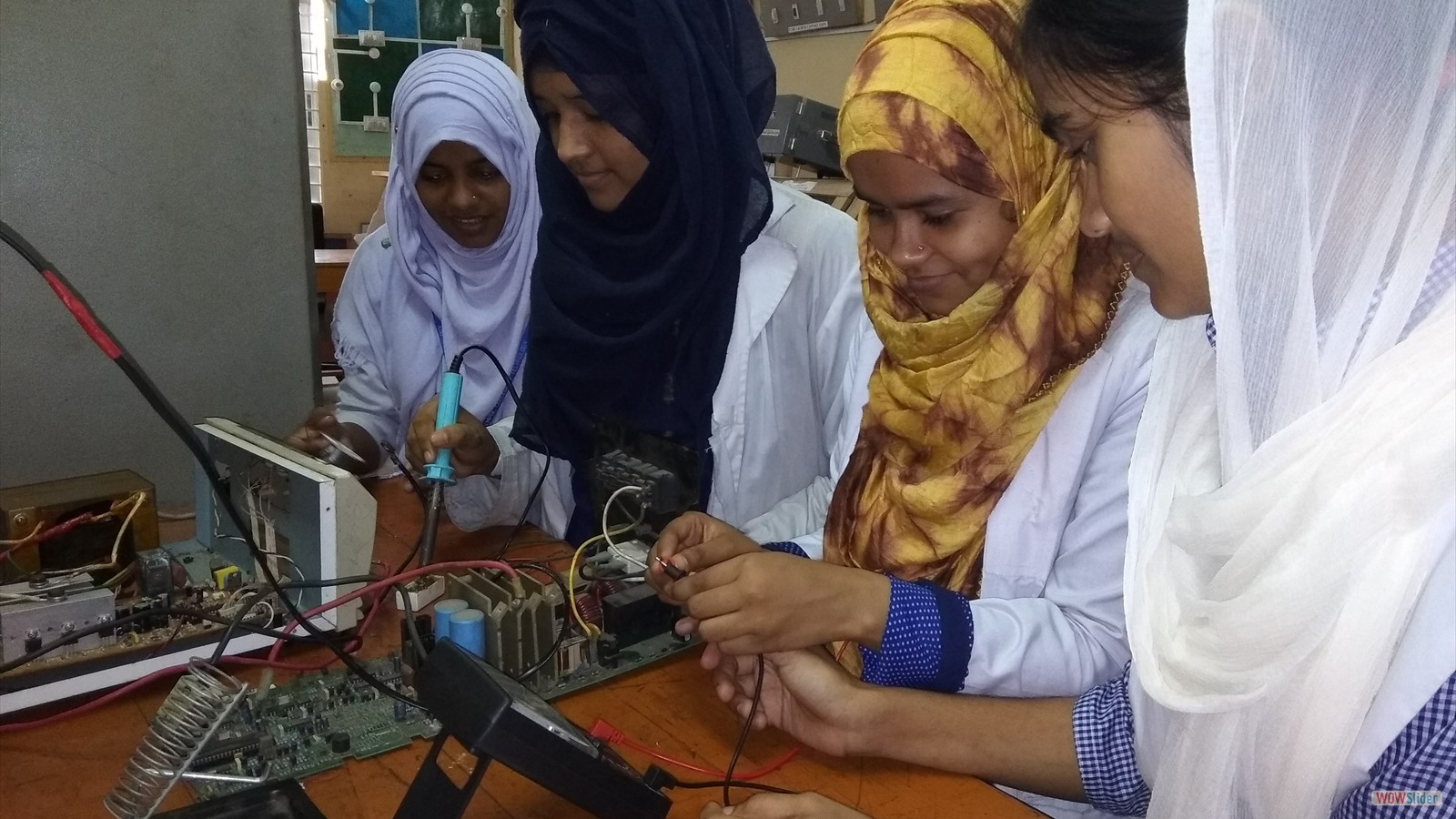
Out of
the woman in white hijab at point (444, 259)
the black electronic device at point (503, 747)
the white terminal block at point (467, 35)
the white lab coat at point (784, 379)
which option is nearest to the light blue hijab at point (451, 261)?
the woman in white hijab at point (444, 259)

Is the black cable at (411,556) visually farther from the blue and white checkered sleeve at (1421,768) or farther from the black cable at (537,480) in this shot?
the blue and white checkered sleeve at (1421,768)

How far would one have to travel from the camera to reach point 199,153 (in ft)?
5.27

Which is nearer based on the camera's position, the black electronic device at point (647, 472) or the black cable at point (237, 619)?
the black cable at point (237, 619)

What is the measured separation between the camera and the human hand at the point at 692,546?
3.17 ft

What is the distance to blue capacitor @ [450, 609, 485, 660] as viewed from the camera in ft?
2.97

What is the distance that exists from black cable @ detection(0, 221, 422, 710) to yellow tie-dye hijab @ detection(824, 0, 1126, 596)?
1.91 feet

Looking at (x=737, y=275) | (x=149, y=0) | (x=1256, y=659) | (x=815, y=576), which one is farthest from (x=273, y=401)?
(x=1256, y=659)

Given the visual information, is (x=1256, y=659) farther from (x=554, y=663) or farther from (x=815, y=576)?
(x=554, y=663)

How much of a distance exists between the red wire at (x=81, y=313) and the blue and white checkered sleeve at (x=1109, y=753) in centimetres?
92

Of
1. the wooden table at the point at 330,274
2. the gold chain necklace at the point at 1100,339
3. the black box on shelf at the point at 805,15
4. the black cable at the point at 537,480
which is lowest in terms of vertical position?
the wooden table at the point at 330,274

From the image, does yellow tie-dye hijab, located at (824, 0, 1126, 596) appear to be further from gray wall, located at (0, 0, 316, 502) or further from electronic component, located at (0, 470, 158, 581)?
gray wall, located at (0, 0, 316, 502)

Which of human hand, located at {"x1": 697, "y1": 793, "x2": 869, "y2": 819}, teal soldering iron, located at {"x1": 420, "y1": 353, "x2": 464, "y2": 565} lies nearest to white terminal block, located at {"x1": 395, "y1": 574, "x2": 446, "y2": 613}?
teal soldering iron, located at {"x1": 420, "y1": 353, "x2": 464, "y2": 565}

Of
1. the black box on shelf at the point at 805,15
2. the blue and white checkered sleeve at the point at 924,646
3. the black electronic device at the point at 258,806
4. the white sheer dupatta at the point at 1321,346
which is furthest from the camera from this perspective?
the black box on shelf at the point at 805,15

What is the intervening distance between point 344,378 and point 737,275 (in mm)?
953
